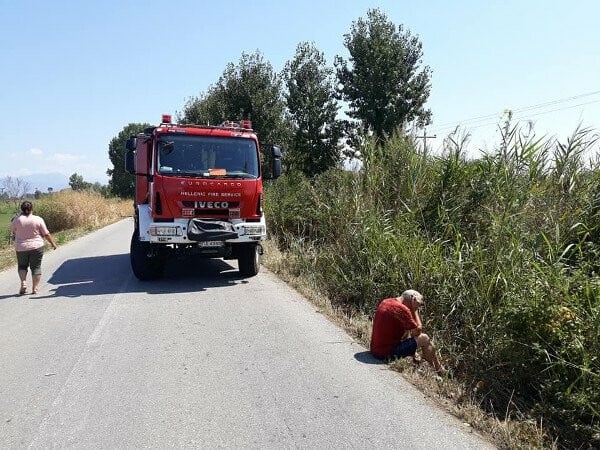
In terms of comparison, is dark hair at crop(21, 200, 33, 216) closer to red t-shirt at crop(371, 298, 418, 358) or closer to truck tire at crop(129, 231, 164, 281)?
truck tire at crop(129, 231, 164, 281)

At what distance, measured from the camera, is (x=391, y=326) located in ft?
16.3

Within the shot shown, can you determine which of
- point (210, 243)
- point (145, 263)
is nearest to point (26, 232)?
point (145, 263)

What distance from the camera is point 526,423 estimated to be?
3709 mm

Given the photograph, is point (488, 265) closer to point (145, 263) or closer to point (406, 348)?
point (406, 348)

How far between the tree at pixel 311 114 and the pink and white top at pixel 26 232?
40.2 feet

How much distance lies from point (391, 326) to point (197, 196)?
466 centimetres

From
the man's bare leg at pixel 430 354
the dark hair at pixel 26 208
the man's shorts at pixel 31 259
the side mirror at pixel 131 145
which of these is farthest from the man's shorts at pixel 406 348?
the dark hair at pixel 26 208

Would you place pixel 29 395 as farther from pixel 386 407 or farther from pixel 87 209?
pixel 87 209

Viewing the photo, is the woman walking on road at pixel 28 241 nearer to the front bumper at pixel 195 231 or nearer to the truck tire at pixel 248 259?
the front bumper at pixel 195 231

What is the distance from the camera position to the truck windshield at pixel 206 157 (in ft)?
28.3

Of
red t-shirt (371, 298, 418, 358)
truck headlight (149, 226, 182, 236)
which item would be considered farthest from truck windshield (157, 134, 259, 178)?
red t-shirt (371, 298, 418, 358)

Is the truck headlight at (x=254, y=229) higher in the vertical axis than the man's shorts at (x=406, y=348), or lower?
higher

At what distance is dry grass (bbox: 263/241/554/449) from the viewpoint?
350 centimetres

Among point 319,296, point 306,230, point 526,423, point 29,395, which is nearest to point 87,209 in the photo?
point 306,230
